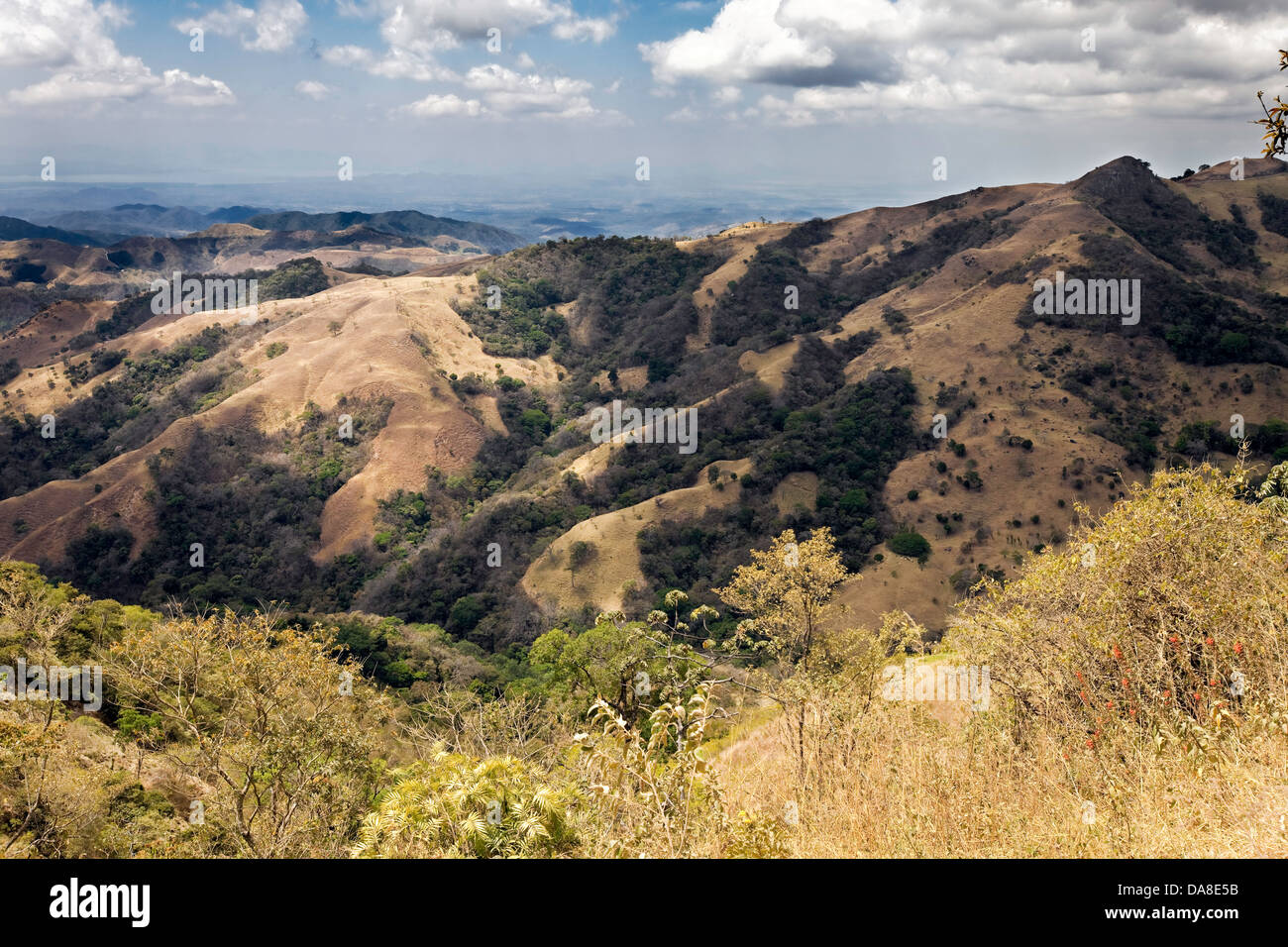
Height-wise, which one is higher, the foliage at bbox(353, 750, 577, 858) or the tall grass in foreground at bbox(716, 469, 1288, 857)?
the tall grass in foreground at bbox(716, 469, 1288, 857)

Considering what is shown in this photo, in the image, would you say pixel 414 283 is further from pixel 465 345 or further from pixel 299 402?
pixel 299 402

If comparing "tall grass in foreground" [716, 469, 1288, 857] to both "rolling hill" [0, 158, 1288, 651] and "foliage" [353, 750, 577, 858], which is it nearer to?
"foliage" [353, 750, 577, 858]

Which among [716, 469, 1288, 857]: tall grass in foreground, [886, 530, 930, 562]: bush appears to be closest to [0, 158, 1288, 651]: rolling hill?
[886, 530, 930, 562]: bush

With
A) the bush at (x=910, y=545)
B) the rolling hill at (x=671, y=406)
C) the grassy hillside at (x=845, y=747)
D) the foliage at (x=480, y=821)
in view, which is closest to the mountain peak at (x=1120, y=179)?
the rolling hill at (x=671, y=406)

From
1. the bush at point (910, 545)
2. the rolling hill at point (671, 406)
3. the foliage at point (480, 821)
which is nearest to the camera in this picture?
the foliage at point (480, 821)

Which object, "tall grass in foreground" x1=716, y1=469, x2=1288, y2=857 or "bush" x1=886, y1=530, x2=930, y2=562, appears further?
"bush" x1=886, y1=530, x2=930, y2=562

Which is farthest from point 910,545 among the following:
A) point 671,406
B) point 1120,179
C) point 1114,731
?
point 1120,179

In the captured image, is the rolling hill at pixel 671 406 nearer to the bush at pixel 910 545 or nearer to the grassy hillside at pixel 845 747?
the bush at pixel 910 545

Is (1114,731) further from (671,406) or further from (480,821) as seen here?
(671,406)

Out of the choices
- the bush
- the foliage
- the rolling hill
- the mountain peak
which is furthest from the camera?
the mountain peak

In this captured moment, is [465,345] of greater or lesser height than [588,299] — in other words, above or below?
below
